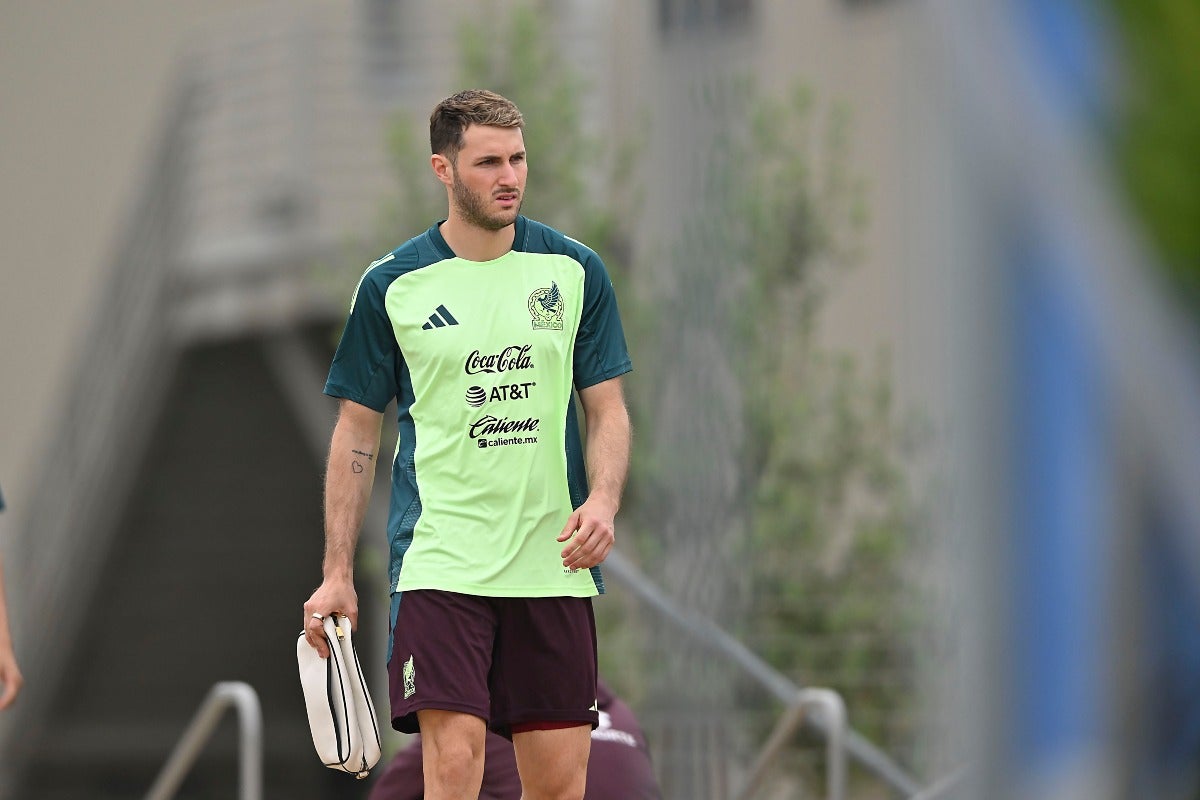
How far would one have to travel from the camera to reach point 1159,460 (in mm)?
1192

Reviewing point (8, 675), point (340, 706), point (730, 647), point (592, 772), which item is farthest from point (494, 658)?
point (8, 675)

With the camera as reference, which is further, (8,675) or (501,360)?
(8,675)

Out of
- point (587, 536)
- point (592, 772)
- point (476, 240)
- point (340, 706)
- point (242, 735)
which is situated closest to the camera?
point (587, 536)

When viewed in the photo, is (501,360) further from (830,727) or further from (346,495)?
(830,727)

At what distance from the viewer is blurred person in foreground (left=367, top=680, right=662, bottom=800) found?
4598 millimetres

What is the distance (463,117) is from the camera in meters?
3.87

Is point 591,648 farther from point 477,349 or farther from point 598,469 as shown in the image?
point 477,349

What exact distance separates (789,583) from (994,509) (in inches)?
287

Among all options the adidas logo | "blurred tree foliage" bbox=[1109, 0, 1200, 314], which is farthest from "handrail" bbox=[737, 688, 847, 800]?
"blurred tree foliage" bbox=[1109, 0, 1200, 314]

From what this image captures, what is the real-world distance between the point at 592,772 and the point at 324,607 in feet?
3.41

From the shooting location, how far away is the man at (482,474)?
3.86 m

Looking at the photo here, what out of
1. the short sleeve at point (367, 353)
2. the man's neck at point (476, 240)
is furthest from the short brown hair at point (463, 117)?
the short sleeve at point (367, 353)

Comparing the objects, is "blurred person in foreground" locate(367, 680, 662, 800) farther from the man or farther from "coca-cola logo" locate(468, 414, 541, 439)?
"coca-cola logo" locate(468, 414, 541, 439)

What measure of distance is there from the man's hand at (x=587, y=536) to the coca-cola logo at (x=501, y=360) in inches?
13.2
